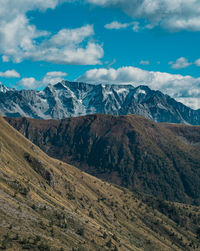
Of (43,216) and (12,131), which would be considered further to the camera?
(12,131)

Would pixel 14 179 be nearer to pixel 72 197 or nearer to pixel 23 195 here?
pixel 23 195

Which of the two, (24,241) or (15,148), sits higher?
(15,148)

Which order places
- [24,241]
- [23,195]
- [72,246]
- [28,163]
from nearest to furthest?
[24,241], [72,246], [23,195], [28,163]

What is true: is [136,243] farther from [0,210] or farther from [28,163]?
[0,210]

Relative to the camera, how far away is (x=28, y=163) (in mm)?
164000

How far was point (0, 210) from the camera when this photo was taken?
251 feet

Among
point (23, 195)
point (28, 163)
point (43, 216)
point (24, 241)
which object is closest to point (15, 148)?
point (28, 163)

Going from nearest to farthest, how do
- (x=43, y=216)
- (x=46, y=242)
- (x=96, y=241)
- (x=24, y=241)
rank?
(x=24, y=241) < (x=46, y=242) < (x=43, y=216) < (x=96, y=241)

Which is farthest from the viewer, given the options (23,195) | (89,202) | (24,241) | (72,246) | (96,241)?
(89,202)

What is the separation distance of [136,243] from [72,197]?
5016cm

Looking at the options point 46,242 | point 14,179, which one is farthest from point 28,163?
point 46,242

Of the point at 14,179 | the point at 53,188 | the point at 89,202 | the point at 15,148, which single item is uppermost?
the point at 15,148

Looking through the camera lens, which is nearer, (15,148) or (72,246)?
(72,246)

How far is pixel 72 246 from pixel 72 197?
95.3 meters
